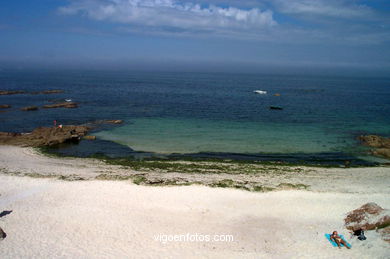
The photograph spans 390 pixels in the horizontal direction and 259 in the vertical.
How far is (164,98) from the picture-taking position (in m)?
67.4

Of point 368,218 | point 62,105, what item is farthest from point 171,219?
point 62,105

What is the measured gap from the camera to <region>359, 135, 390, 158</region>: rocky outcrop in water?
30166 millimetres

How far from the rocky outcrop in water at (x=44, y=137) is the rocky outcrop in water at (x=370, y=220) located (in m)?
28.5

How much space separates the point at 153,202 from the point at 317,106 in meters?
50.0

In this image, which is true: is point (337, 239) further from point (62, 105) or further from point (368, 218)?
point (62, 105)

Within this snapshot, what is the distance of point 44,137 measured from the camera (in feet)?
109

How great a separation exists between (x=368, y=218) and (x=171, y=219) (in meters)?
9.95

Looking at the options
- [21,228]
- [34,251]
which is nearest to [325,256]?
[34,251]

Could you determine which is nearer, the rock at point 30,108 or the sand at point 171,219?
the sand at point 171,219

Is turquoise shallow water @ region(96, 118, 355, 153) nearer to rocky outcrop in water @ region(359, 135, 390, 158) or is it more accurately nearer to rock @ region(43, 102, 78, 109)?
rocky outcrop in water @ region(359, 135, 390, 158)

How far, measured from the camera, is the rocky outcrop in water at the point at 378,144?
30166mm

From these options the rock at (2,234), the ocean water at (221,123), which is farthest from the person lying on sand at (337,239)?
the ocean water at (221,123)

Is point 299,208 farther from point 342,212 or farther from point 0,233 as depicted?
point 0,233

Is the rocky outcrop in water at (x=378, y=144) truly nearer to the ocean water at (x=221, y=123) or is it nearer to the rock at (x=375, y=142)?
the rock at (x=375, y=142)
